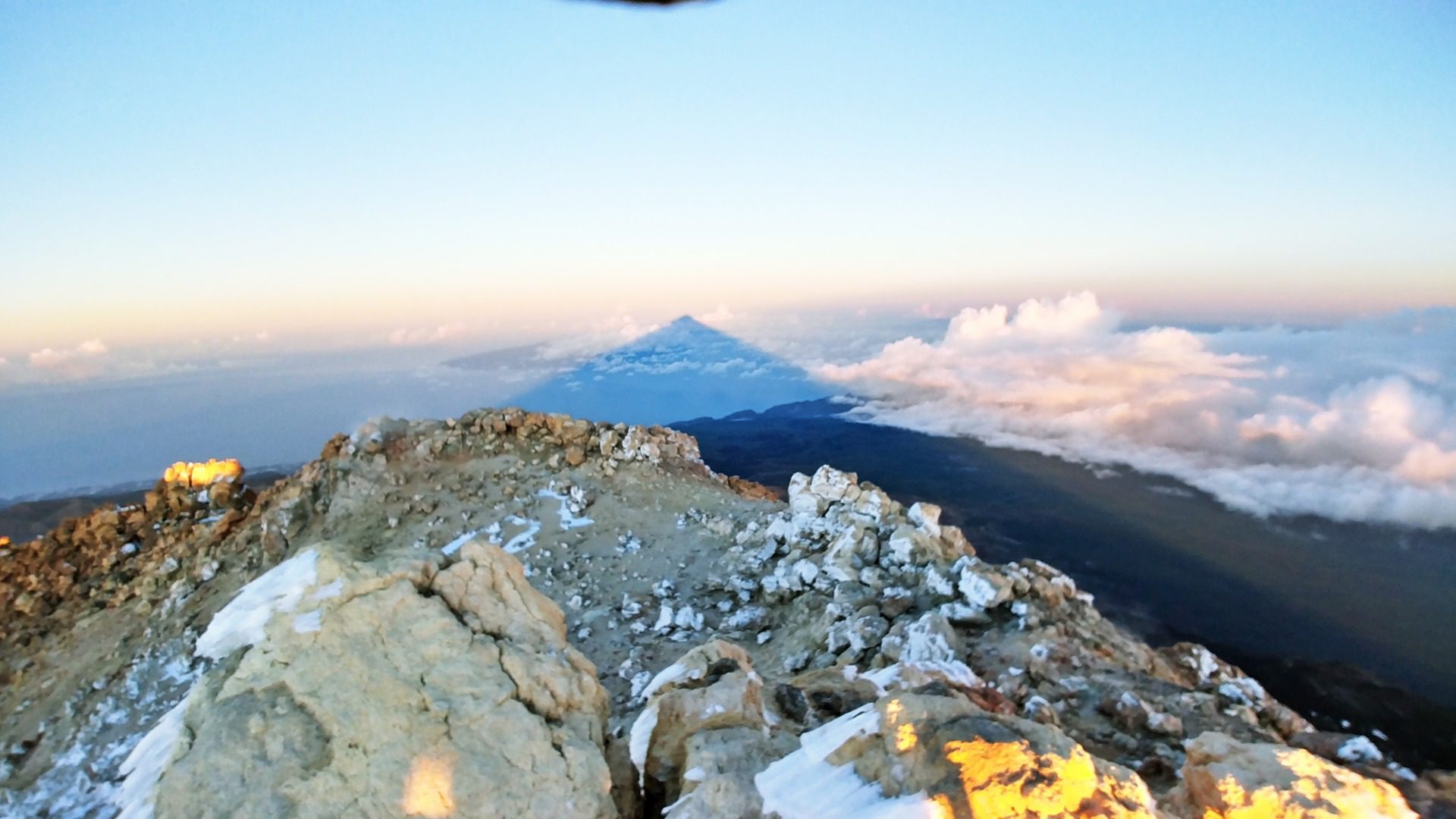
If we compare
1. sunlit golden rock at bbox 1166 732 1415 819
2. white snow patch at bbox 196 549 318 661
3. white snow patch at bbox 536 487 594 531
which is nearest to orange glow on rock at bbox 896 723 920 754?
sunlit golden rock at bbox 1166 732 1415 819

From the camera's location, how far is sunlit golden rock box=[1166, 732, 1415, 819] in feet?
13.2

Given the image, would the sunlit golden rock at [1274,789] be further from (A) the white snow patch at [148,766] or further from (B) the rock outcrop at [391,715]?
(A) the white snow patch at [148,766]

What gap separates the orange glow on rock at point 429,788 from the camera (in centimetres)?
396

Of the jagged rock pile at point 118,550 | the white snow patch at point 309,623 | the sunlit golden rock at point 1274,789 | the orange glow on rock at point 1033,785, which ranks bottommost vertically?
the jagged rock pile at point 118,550

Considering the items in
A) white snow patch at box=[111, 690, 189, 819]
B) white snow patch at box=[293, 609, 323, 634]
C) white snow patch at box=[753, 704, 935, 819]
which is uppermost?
white snow patch at box=[293, 609, 323, 634]

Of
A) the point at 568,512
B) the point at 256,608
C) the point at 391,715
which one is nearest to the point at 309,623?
the point at 256,608

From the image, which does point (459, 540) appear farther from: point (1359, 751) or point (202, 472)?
point (1359, 751)

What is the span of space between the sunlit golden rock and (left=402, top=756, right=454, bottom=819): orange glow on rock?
202 inches

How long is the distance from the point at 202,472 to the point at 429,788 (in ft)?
76.7

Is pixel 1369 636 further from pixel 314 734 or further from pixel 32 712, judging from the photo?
pixel 32 712

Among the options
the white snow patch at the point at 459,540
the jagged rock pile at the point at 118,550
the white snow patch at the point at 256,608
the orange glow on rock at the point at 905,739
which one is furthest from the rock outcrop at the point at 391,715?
the jagged rock pile at the point at 118,550

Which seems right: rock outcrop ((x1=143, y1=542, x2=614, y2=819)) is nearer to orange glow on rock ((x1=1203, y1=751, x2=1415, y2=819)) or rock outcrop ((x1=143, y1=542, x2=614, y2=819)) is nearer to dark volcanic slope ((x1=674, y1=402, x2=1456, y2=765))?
orange glow on rock ((x1=1203, y1=751, x2=1415, y2=819))

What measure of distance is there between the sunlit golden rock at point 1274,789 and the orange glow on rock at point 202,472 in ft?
84.8

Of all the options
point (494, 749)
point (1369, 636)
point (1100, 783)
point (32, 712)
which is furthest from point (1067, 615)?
point (1369, 636)
